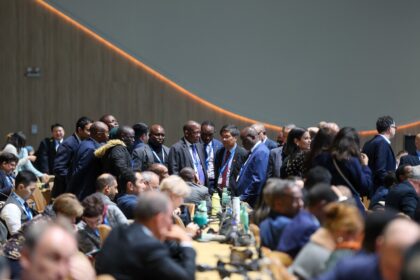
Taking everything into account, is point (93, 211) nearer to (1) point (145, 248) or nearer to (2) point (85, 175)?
(1) point (145, 248)

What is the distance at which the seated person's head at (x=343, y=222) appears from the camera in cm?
394

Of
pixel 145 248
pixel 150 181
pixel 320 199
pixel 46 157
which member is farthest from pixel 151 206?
pixel 46 157

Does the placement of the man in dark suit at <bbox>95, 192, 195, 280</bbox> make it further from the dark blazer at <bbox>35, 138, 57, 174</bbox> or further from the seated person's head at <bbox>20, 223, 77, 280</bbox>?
the dark blazer at <bbox>35, 138, 57, 174</bbox>

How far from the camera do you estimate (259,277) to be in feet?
14.4

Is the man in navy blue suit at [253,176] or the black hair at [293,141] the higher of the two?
the black hair at [293,141]

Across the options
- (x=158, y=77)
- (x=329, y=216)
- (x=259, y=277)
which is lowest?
(x=158, y=77)

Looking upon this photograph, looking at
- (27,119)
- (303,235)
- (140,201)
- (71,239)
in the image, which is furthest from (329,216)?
(27,119)

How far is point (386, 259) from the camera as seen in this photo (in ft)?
9.95

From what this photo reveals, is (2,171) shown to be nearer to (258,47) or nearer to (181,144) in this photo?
(181,144)

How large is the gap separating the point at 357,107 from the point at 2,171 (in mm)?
6808

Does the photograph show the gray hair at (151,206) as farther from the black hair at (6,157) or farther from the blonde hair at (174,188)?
the black hair at (6,157)

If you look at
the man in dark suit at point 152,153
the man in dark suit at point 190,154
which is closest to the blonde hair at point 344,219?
the man in dark suit at point 152,153

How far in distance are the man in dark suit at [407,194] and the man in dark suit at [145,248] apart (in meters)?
2.95

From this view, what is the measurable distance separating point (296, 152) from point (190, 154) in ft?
7.56
